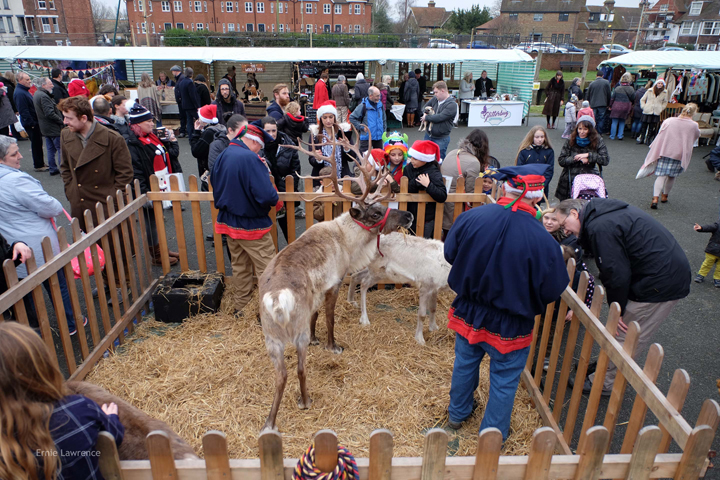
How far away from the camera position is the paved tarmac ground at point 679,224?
4531mm

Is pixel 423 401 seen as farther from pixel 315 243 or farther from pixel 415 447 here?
pixel 315 243

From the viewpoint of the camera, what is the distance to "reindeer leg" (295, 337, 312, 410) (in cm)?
380

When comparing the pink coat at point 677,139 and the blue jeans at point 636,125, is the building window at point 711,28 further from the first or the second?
the pink coat at point 677,139

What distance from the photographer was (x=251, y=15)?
66.1m

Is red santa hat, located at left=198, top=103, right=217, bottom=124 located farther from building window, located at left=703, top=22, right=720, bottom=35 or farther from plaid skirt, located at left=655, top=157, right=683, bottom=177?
building window, located at left=703, top=22, right=720, bottom=35

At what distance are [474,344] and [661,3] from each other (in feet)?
321

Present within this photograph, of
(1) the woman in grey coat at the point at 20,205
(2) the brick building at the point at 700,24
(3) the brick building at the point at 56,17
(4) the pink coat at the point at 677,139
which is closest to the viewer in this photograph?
(1) the woman in grey coat at the point at 20,205

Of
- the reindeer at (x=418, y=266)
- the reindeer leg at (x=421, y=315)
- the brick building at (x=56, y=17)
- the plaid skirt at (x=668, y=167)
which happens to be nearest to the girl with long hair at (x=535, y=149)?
the reindeer at (x=418, y=266)

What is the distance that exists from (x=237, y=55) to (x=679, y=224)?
49.5 ft

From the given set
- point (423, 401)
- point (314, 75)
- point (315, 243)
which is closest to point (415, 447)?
point (423, 401)

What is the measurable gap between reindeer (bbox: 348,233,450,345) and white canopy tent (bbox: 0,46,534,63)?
45.1 feet

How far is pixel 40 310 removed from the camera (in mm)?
3596

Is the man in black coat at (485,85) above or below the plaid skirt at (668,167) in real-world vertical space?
above

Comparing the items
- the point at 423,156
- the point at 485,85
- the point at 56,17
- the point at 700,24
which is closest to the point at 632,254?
the point at 423,156
